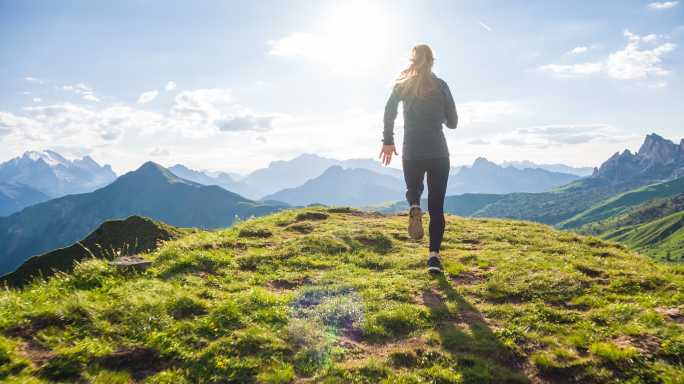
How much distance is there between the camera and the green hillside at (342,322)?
584 cm

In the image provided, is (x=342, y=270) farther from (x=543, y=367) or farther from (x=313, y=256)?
(x=543, y=367)

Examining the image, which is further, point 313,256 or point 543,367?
point 313,256

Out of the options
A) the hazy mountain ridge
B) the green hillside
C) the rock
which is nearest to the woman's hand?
the green hillside

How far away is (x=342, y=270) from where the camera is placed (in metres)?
11.1

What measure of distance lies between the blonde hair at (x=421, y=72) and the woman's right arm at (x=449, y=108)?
13.5 inches

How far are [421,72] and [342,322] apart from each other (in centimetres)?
652

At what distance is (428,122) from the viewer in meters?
10.2

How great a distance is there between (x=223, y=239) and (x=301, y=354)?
7913mm

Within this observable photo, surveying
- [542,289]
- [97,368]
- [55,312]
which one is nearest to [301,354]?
[97,368]

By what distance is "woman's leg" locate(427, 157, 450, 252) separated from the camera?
1011 cm

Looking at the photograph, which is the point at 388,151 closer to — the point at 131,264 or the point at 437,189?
the point at 437,189

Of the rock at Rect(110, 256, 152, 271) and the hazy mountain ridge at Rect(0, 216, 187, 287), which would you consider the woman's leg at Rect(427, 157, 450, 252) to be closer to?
the rock at Rect(110, 256, 152, 271)

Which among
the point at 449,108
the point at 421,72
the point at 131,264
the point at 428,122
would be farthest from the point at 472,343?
the point at 131,264

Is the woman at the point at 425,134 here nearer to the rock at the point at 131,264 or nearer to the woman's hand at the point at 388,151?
the woman's hand at the point at 388,151
